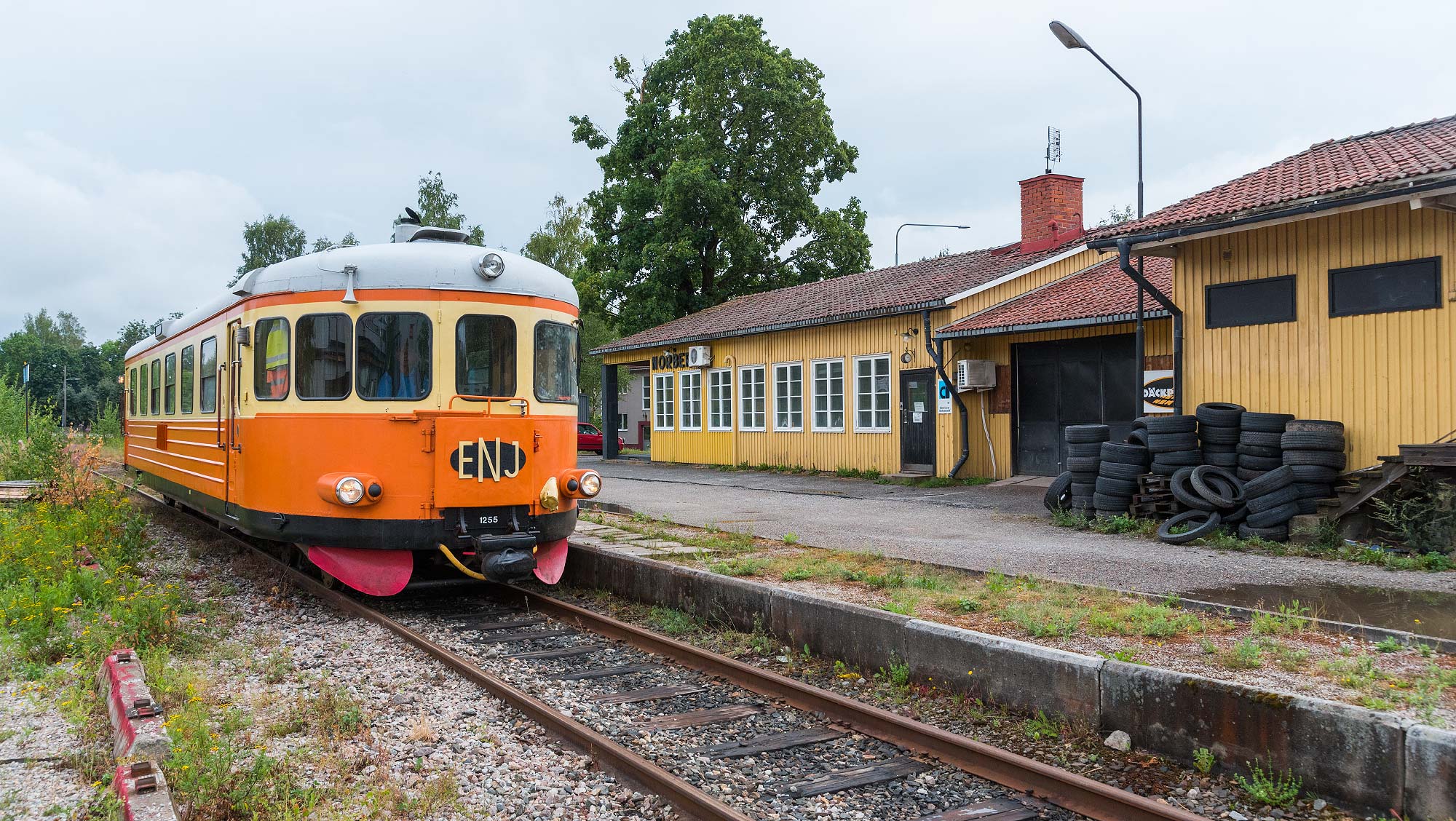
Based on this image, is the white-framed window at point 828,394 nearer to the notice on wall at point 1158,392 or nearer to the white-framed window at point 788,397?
the white-framed window at point 788,397

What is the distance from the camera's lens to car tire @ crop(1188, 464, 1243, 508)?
34.1ft

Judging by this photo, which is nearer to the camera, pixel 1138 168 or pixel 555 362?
pixel 555 362

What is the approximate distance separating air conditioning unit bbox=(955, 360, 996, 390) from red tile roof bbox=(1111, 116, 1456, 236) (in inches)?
195

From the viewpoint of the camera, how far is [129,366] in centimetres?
1536

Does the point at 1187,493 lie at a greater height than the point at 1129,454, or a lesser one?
lesser

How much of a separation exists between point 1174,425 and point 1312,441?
133 centimetres

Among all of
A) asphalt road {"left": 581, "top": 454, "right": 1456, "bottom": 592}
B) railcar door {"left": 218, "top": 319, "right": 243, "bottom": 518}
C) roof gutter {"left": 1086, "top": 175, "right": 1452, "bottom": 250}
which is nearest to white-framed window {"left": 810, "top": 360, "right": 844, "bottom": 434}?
asphalt road {"left": 581, "top": 454, "right": 1456, "bottom": 592}

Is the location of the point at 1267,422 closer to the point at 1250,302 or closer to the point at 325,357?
the point at 1250,302

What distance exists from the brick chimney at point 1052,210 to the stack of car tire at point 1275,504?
10404mm

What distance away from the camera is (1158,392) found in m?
14.0

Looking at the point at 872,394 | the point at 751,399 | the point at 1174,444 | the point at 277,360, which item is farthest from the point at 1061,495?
the point at 751,399

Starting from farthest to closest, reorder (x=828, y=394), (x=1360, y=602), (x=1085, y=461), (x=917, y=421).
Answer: (x=828, y=394) < (x=917, y=421) < (x=1085, y=461) < (x=1360, y=602)

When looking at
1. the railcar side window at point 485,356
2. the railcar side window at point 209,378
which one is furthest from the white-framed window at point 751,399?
the railcar side window at point 485,356

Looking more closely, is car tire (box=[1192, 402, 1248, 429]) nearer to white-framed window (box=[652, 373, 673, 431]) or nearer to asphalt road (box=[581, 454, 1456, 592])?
asphalt road (box=[581, 454, 1456, 592])
